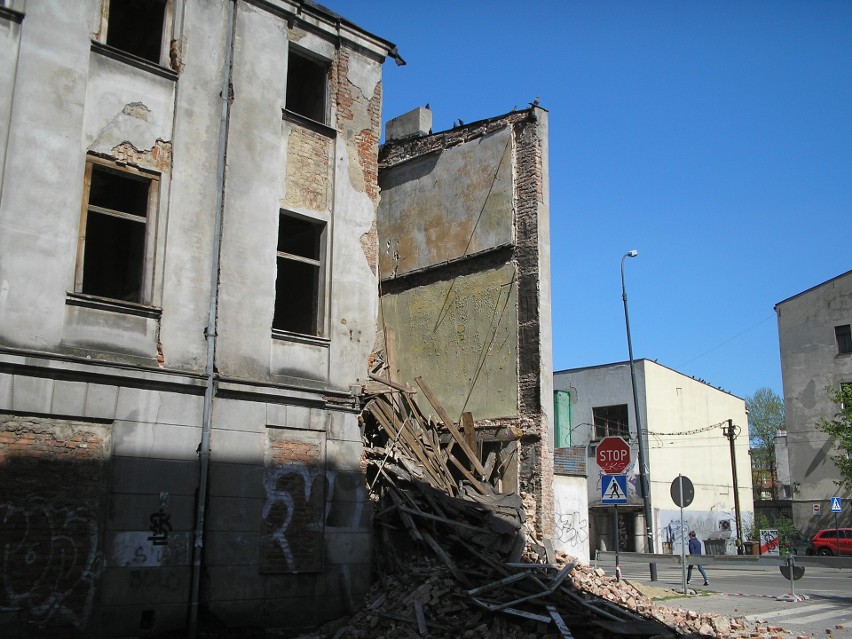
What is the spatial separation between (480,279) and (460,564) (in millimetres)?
7035

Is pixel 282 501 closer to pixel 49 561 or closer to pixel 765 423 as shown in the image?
pixel 49 561

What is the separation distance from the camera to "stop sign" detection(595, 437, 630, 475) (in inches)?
586

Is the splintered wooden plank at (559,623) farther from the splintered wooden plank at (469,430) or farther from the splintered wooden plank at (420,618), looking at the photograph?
the splintered wooden plank at (469,430)

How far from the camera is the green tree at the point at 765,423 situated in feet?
224

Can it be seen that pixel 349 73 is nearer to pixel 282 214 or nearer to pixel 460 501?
pixel 282 214

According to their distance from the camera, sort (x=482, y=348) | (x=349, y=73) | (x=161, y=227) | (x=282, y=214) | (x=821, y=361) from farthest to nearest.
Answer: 1. (x=821, y=361)
2. (x=482, y=348)
3. (x=349, y=73)
4. (x=282, y=214)
5. (x=161, y=227)

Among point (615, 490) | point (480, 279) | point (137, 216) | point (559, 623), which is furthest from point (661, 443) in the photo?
point (137, 216)

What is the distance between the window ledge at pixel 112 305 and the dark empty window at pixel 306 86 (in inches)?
185

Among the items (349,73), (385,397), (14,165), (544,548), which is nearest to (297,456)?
(385,397)

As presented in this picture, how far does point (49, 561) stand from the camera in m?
9.52

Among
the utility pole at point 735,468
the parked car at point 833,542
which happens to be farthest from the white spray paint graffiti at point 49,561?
the utility pole at point 735,468

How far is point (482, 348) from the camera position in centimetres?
1722

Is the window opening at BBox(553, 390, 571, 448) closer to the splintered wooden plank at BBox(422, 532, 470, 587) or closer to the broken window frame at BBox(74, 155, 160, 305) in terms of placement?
the splintered wooden plank at BBox(422, 532, 470, 587)

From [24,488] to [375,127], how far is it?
806cm
